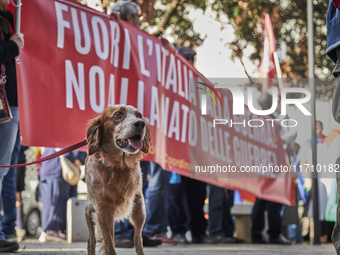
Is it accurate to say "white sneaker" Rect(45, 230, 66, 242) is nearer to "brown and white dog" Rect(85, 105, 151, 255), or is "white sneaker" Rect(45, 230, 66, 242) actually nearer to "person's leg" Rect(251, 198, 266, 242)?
"person's leg" Rect(251, 198, 266, 242)

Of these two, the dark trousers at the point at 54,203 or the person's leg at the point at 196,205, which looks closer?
the dark trousers at the point at 54,203

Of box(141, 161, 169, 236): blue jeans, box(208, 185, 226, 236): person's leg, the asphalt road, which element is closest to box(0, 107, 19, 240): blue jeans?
the asphalt road

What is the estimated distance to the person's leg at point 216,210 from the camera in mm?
8383

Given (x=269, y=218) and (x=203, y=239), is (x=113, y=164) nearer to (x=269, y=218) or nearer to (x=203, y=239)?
(x=203, y=239)

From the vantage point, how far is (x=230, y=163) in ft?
26.4

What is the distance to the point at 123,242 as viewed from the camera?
5996 millimetres

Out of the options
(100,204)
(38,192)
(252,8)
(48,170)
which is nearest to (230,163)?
(48,170)

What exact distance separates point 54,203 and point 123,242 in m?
2.16

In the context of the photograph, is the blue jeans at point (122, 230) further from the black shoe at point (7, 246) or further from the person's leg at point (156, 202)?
the black shoe at point (7, 246)

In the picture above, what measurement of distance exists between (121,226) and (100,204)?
2342mm

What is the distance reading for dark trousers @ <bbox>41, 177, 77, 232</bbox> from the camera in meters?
7.79

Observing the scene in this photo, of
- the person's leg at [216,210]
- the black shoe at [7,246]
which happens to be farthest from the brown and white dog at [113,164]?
the person's leg at [216,210]

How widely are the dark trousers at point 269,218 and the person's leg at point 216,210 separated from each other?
30.5 inches

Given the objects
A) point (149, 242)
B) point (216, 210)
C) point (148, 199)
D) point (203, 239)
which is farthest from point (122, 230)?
point (216, 210)
